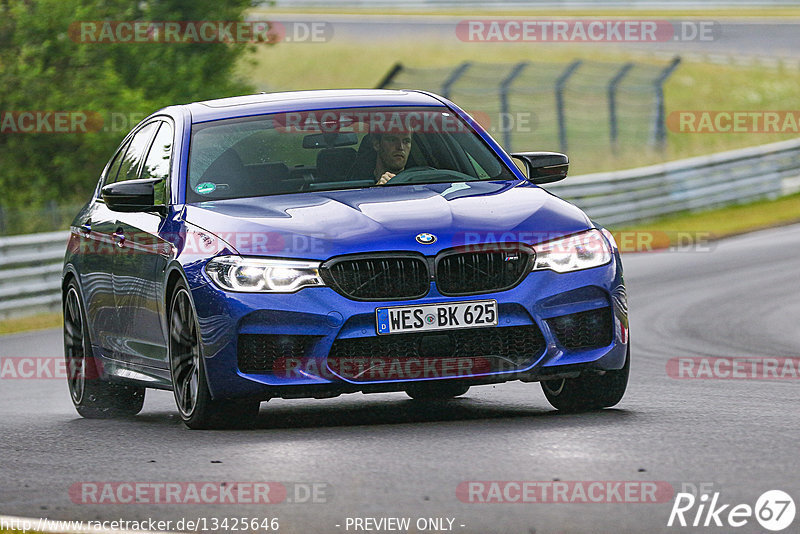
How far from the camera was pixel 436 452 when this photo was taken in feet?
22.2

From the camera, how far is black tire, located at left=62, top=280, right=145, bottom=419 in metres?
9.89

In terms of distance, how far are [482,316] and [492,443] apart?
0.70 metres

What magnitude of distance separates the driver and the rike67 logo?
344cm

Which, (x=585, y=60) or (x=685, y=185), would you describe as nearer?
(x=685, y=185)

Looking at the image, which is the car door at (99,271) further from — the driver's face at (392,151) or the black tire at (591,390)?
the black tire at (591,390)

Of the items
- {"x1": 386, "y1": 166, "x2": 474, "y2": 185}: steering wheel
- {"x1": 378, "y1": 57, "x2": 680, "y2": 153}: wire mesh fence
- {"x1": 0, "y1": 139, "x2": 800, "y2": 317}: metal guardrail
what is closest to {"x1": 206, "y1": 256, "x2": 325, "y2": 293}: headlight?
{"x1": 386, "y1": 166, "x2": 474, "y2": 185}: steering wheel

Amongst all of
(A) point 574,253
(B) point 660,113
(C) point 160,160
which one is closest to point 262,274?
(A) point 574,253

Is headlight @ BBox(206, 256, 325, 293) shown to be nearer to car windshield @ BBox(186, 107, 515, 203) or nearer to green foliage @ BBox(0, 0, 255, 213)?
car windshield @ BBox(186, 107, 515, 203)

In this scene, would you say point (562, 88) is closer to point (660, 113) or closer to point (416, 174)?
point (660, 113)

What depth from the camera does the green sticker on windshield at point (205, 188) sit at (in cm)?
847

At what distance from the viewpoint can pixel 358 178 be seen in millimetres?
8617

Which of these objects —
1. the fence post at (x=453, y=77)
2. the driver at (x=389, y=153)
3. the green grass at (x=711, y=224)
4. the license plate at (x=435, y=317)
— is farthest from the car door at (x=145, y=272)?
the fence post at (x=453, y=77)

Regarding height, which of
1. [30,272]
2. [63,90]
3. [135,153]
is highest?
[135,153]

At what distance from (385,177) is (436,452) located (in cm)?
224
